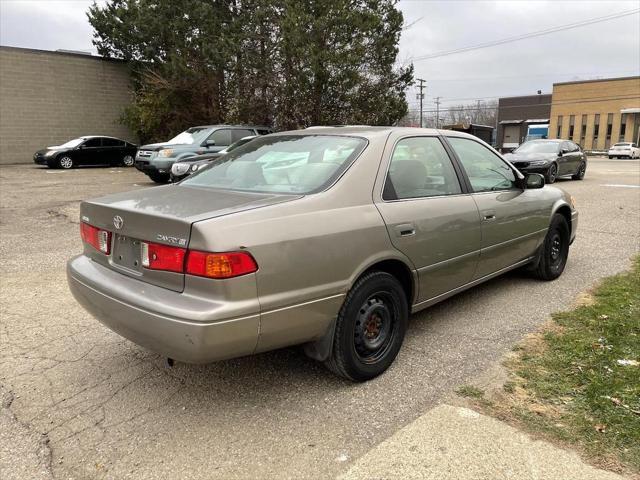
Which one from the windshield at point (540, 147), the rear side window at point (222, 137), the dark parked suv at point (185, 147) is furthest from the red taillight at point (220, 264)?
the windshield at point (540, 147)

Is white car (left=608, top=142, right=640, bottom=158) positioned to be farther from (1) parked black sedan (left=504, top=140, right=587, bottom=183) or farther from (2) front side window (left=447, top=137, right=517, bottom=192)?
(2) front side window (left=447, top=137, right=517, bottom=192)

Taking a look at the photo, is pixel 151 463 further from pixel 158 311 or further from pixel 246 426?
pixel 158 311

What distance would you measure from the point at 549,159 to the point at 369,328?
1405 centimetres

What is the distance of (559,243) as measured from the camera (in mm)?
5453

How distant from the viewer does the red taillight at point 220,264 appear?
2.45 meters

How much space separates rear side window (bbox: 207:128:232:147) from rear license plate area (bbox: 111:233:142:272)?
11181 millimetres

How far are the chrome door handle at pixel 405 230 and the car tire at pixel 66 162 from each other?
68.9 ft

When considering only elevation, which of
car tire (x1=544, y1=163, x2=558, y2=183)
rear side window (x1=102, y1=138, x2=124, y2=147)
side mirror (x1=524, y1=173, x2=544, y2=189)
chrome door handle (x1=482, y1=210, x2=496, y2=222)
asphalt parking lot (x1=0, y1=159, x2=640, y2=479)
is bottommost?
asphalt parking lot (x1=0, y1=159, x2=640, y2=479)

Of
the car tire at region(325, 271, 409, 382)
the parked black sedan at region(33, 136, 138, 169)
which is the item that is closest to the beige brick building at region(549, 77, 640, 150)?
the parked black sedan at region(33, 136, 138, 169)

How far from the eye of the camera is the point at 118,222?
2910 mm

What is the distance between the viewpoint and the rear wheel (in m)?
20.8

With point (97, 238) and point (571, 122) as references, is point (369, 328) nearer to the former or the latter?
point (97, 238)

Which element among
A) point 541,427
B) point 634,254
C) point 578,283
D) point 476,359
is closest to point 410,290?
point 476,359

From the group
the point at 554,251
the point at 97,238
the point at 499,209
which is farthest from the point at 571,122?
the point at 97,238
